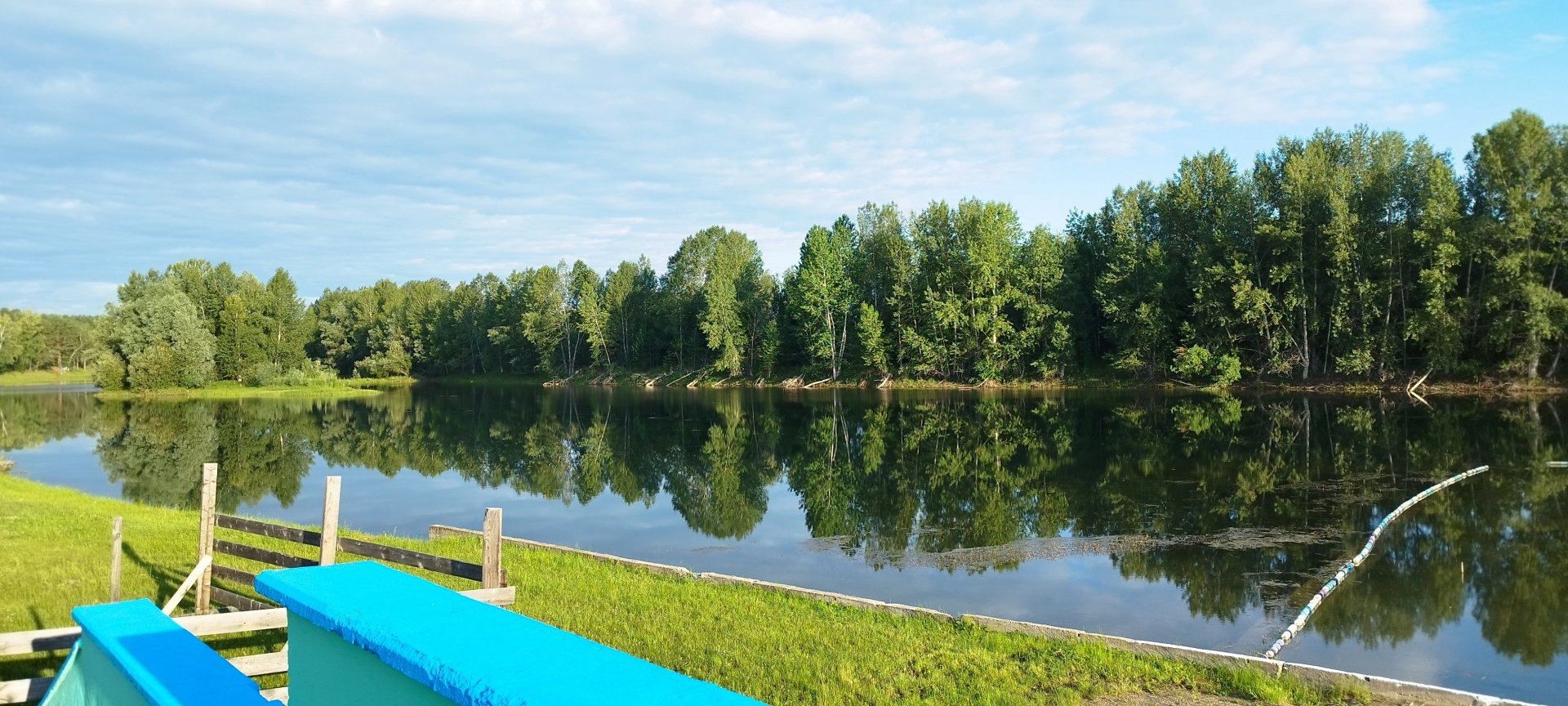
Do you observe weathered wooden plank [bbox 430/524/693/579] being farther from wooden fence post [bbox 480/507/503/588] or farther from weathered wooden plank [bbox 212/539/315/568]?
wooden fence post [bbox 480/507/503/588]

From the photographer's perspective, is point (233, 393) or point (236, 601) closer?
point (236, 601)

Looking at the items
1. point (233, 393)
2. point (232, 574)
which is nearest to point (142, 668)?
point (232, 574)

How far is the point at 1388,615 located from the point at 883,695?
746cm

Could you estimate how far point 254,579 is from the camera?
5.34m

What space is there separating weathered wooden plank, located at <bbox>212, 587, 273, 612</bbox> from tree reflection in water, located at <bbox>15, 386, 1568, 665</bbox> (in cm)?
883

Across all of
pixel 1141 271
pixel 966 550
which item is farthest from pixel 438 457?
pixel 1141 271

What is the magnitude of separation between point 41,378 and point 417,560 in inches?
5233

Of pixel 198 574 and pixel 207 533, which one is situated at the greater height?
pixel 207 533

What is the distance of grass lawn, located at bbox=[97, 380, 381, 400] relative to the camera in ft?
215

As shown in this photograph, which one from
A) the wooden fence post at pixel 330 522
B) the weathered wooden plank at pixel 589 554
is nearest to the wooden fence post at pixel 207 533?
the wooden fence post at pixel 330 522

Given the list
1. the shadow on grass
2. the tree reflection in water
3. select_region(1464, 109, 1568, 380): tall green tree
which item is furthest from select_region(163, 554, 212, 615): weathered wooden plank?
select_region(1464, 109, 1568, 380): tall green tree

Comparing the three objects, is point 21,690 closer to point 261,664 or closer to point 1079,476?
point 261,664

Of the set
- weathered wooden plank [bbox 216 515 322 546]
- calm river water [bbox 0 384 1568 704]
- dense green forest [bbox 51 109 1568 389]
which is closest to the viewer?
weathered wooden plank [bbox 216 515 322 546]

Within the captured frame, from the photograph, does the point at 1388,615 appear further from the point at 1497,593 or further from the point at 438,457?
the point at 438,457
